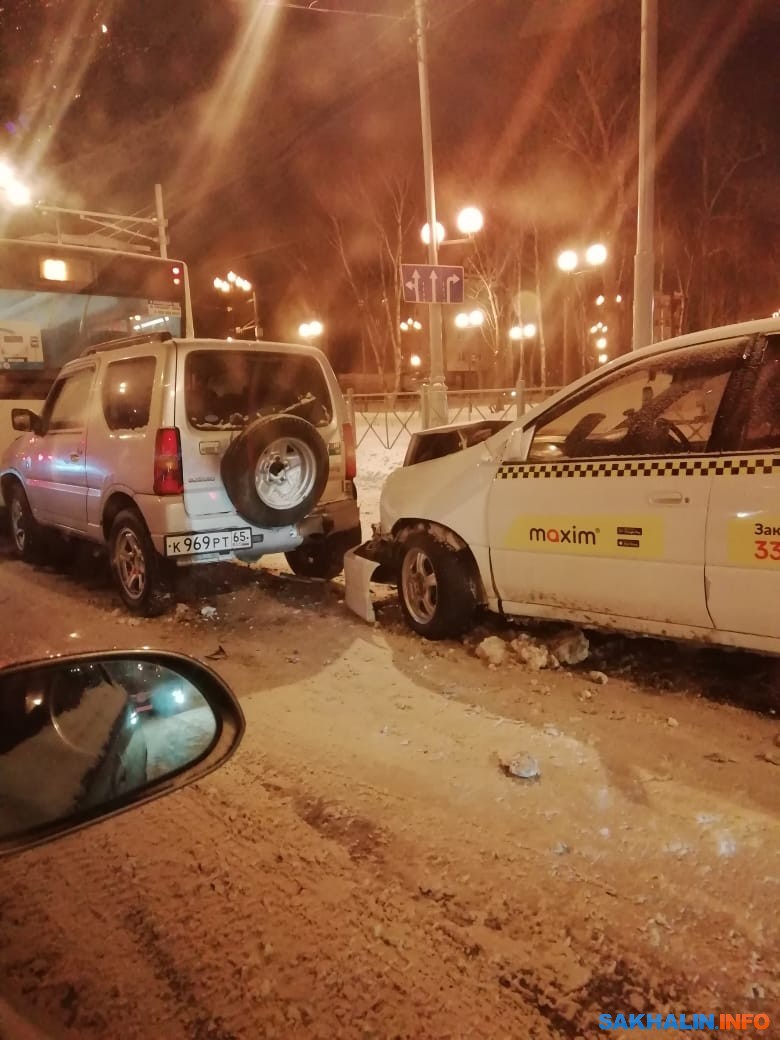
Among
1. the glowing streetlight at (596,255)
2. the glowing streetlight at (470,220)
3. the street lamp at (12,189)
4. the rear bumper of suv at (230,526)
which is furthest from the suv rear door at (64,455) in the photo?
the street lamp at (12,189)

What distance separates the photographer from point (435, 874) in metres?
2.78

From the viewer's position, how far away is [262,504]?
5.75m

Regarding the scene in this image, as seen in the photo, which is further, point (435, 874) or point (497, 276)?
point (497, 276)

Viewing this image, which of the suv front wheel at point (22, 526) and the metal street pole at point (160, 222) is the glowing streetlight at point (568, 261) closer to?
the suv front wheel at point (22, 526)

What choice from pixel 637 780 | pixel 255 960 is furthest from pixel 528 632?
pixel 255 960

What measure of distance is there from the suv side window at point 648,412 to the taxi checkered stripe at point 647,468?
67 millimetres

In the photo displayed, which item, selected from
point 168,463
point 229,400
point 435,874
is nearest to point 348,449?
point 229,400

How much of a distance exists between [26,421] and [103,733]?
242 inches

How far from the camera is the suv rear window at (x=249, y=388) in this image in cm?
579

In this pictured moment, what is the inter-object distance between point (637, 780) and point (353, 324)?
4129cm

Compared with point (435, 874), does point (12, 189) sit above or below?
above

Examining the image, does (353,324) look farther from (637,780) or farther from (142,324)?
(637,780)

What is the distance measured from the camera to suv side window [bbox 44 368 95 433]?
22.8ft

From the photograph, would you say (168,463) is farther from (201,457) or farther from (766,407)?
(766,407)
